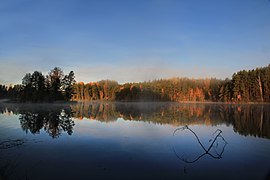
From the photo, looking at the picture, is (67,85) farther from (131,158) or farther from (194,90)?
(194,90)

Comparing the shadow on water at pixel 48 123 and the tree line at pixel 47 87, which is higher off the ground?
the tree line at pixel 47 87

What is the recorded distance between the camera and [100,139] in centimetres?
1098

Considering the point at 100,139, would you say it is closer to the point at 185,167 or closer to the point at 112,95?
the point at 185,167

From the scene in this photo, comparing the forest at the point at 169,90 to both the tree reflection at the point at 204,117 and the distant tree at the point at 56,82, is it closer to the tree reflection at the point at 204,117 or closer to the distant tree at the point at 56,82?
the distant tree at the point at 56,82

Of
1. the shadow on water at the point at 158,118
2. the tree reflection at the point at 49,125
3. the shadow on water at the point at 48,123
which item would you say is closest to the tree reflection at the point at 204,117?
the shadow on water at the point at 158,118

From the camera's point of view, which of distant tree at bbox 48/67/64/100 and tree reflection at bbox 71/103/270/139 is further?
distant tree at bbox 48/67/64/100

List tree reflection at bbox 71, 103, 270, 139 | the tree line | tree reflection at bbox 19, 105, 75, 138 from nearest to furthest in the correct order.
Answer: tree reflection at bbox 19, 105, 75, 138 < tree reflection at bbox 71, 103, 270, 139 < the tree line

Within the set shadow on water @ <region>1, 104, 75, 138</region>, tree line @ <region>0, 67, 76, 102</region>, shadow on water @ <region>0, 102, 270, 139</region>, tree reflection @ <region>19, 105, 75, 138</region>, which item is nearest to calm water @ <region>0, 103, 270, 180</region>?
tree reflection @ <region>19, 105, 75, 138</region>

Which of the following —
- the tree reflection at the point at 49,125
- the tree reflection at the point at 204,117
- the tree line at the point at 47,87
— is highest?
the tree line at the point at 47,87

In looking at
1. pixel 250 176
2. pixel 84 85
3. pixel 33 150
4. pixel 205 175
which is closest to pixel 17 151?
pixel 33 150

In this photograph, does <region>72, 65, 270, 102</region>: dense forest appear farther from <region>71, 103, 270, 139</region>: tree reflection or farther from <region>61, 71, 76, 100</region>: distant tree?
<region>71, 103, 270, 139</region>: tree reflection

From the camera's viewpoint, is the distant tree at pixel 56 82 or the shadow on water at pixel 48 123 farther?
the distant tree at pixel 56 82

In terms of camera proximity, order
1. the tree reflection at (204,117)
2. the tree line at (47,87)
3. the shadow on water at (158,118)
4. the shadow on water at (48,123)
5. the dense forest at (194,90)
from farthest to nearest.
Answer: the dense forest at (194,90) < the tree line at (47,87) < the tree reflection at (204,117) < the shadow on water at (158,118) < the shadow on water at (48,123)

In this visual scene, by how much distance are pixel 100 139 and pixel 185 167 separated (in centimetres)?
540
